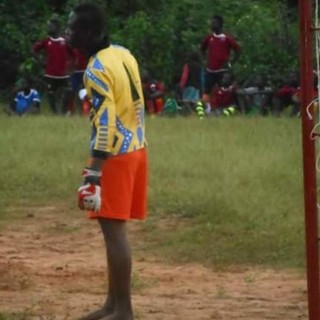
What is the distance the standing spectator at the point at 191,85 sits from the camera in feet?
84.8

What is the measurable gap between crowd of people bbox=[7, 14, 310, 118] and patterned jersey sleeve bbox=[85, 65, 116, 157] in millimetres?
15227

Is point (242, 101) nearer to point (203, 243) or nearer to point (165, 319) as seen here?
point (203, 243)

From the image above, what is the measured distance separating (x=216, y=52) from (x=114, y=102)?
16493 mm

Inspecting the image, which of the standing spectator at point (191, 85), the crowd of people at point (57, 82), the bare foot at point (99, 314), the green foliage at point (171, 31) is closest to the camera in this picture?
the bare foot at point (99, 314)

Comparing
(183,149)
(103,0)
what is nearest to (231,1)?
(103,0)

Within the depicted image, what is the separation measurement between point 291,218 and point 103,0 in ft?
66.7

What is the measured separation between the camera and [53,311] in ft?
26.8

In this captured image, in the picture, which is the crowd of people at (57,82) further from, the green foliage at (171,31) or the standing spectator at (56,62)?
the green foliage at (171,31)

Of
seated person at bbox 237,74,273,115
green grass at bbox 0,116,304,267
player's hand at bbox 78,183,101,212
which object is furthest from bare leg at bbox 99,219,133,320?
seated person at bbox 237,74,273,115

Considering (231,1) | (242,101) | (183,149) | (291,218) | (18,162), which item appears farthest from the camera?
(231,1)

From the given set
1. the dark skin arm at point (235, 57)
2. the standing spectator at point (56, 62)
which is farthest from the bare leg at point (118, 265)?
the dark skin arm at point (235, 57)

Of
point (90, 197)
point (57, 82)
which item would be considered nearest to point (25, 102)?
point (57, 82)

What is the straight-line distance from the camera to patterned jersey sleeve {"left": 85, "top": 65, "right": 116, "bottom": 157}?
7.51 meters

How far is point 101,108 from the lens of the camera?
7.54 metres
